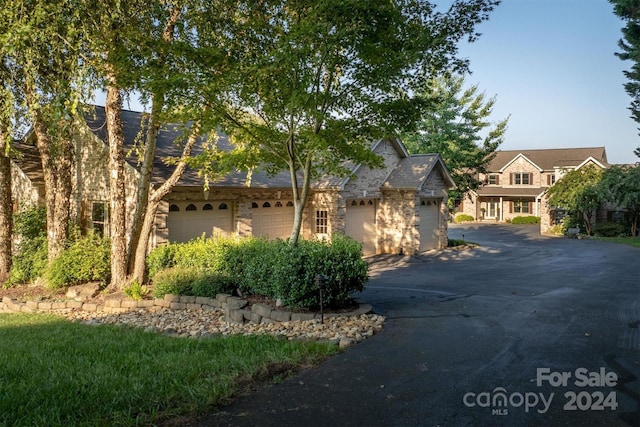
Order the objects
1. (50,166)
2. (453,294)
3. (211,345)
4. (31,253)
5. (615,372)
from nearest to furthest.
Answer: (615,372)
(211,345)
(453,294)
(50,166)
(31,253)

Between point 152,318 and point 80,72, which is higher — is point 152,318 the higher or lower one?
the lower one

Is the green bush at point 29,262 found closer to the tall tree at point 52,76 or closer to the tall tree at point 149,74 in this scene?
the tall tree at point 52,76

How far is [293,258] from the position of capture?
28.0ft

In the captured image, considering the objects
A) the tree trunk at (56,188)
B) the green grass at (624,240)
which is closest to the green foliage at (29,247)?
the tree trunk at (56,188)

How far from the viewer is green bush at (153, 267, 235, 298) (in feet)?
34.0

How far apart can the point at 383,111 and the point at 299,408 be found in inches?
249

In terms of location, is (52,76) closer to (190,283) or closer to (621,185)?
(190,283)

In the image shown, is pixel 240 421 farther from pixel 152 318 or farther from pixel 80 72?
pixel 80 72

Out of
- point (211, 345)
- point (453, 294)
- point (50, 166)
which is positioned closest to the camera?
point (211, 345)

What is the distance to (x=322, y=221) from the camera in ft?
60.5

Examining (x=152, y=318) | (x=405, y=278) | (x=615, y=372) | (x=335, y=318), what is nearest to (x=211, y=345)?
(x=335, y=318)

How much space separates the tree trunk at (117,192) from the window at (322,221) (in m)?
8.04

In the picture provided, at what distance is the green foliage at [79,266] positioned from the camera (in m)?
12.9

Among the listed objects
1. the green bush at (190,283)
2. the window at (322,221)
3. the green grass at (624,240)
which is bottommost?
the green grass at (624,240)
